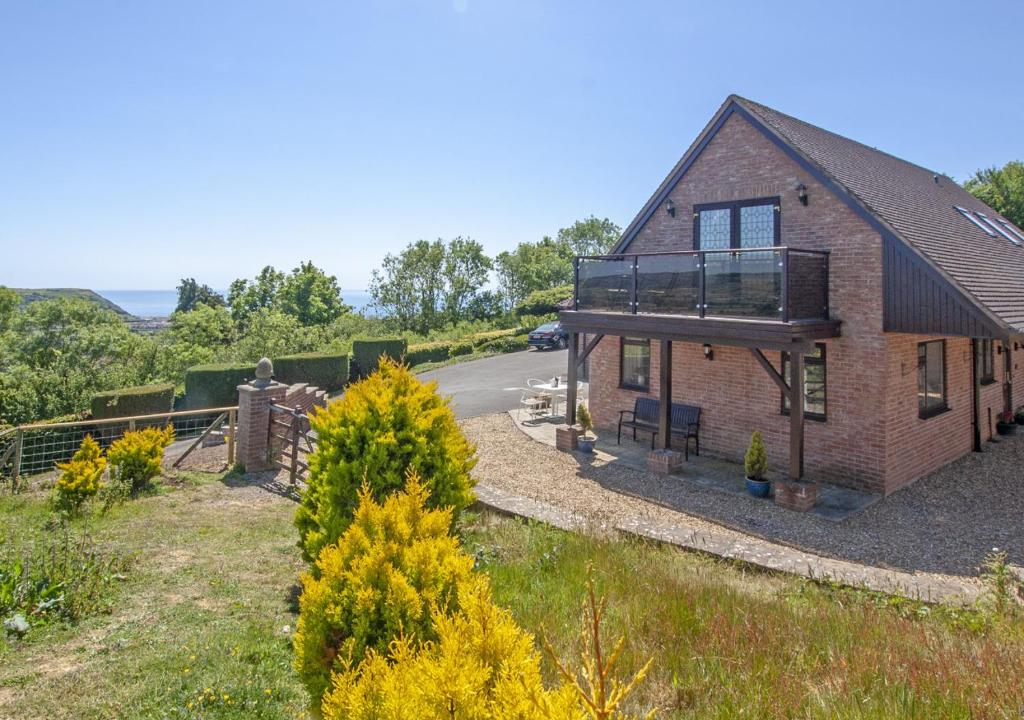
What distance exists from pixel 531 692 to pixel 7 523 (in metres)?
9.04

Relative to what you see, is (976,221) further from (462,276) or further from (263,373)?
(462,276)

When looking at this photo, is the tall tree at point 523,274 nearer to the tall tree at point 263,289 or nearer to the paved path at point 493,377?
the paved path at point 493,377

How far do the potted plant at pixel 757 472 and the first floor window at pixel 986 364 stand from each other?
7156 mm

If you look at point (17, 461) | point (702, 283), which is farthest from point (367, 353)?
point (702, 283)

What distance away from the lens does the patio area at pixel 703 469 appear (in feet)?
32.4

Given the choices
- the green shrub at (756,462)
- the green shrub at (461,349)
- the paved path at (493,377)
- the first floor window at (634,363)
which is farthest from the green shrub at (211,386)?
the green shrub at (756,462)

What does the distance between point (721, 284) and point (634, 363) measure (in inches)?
155

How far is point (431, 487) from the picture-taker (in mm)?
6391

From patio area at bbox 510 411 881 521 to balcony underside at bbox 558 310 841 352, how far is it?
267cm

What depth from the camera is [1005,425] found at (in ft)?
46.2

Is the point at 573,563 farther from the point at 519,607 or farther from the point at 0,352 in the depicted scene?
the point at 0,352

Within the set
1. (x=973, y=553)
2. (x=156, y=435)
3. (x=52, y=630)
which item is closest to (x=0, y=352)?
(x=156, y=435)

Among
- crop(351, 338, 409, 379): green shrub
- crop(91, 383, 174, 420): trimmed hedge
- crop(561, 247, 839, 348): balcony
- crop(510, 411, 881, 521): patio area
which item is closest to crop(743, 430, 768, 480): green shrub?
crop(510, 411, 881, 521): patio area

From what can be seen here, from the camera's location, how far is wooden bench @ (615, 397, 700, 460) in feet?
43.1
